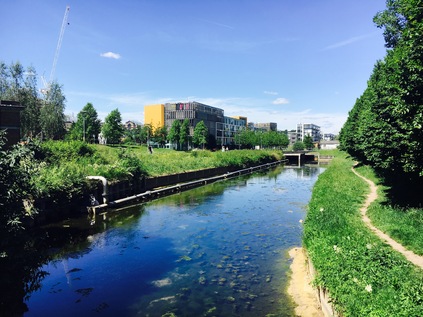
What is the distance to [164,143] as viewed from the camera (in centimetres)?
13362

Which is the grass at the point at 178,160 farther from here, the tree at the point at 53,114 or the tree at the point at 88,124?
the tree at the point at 88,124

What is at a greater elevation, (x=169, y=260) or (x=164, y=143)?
(x=164, y=143)

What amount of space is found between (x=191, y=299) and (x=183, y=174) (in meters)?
38.4

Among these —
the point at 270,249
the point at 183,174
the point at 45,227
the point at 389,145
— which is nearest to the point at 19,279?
the point at 270,249

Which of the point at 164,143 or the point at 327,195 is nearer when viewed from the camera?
the point at 327,195

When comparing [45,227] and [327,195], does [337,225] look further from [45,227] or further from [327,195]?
[45,227]

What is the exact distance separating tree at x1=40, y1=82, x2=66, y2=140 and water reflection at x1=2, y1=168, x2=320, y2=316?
165ft

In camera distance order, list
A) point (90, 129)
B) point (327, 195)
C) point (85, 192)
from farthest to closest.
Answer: point (90, 129)
point (85, 192)
point (327, 195)

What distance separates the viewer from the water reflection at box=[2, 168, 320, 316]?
13.0 metres

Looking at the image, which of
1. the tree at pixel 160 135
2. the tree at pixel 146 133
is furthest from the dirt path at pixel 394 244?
the tree at pixel 146 133

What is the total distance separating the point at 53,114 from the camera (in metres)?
70.8

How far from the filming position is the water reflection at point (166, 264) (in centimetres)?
1298

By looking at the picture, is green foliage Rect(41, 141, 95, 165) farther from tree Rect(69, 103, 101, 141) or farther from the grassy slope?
tree Rect(69, 103, 101, 141)

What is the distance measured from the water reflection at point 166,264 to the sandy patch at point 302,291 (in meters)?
0.50
